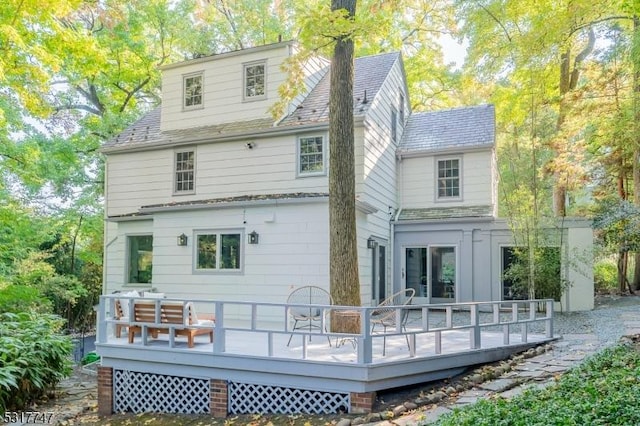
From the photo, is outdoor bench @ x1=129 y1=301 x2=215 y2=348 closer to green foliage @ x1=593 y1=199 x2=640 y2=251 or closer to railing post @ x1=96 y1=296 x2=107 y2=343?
railing post @ x1=96 y1=296 x2=107 y2=343

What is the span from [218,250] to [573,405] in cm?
835

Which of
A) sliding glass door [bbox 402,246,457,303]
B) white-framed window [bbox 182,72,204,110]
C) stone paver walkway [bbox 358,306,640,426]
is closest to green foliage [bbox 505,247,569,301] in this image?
sliding glass door [bbox 402,246,457,303]

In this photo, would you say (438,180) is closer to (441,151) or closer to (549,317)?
(441,151)

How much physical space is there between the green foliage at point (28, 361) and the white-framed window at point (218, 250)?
3299mm

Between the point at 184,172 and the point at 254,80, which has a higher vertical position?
the point at 254,80

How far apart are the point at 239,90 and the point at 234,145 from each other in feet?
4.95

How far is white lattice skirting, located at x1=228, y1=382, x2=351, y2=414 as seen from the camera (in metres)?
6.10

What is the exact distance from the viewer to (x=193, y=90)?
1368 centimetres

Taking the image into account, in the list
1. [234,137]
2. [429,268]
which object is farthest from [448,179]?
[234,137]

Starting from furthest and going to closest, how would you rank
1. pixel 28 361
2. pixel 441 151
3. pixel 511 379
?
pixel 441 151 → pixel 28 361 → pixel 511 379

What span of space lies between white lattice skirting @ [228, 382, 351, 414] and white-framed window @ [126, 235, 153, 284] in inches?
294

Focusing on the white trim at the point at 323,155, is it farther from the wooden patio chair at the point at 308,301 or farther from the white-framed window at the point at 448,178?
the white-framed window at the point at 448,178

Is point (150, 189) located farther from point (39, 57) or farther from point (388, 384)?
point (388, 384)

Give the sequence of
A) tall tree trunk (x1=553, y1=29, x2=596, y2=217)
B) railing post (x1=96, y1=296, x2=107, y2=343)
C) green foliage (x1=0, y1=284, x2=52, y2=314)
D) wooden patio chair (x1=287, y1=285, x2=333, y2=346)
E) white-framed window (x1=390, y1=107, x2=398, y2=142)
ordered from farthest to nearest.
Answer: tall tree trunk (x1=553, y1=29, x2=596, y2=217), white-framed window (x1=390, y1=107, x2=398, y2=142), green foliage (x1=0, y1=284, x2=52, y2=314), wooden patio chair (x1=287, y1=285, x2=333, y2=346), railing post (x1=96, y1=296, x2=107, y2=343)
